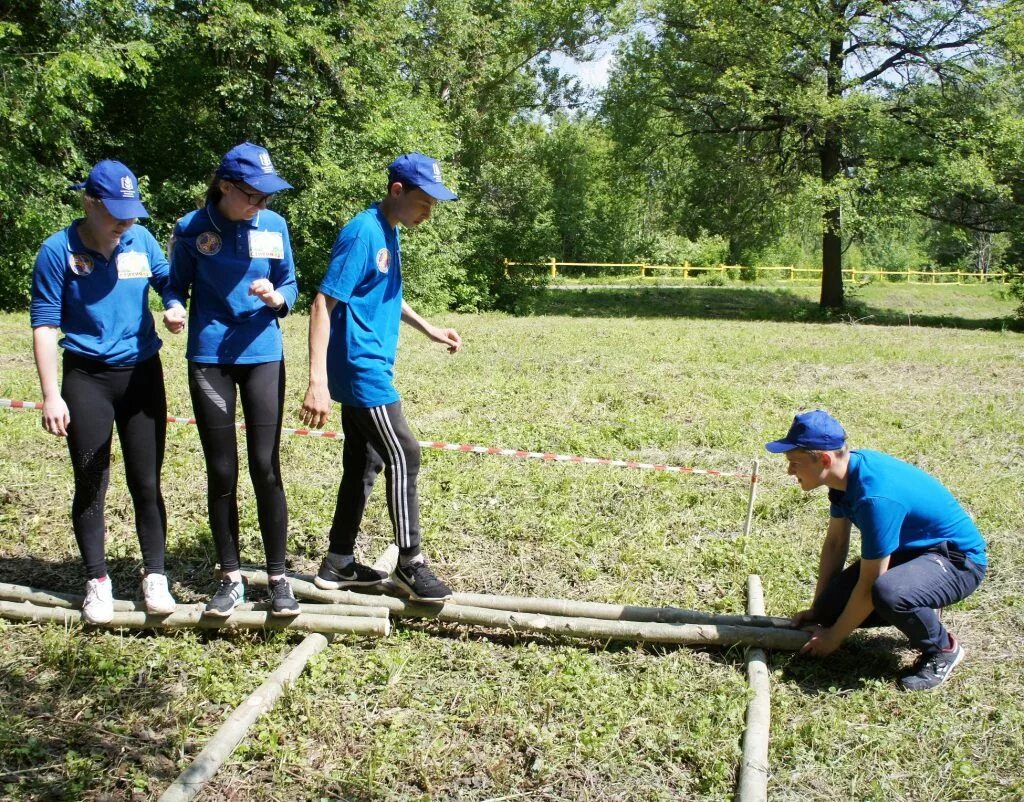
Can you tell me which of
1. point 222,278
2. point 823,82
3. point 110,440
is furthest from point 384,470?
point 823,82

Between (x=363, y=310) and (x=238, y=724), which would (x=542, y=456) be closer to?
(x=363, y=310)

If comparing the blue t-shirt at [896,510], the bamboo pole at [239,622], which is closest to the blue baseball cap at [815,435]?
the blue t-shirt at [896,510]

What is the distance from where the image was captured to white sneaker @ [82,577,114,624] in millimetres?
4023

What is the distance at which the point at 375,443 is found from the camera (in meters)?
3.96

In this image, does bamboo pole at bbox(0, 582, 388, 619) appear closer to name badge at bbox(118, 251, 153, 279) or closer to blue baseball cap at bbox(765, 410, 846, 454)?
name badge at bbox(118, 251, 153, 279)

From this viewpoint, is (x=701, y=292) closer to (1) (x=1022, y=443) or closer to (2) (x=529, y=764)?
(1) (x=1022, y=443)

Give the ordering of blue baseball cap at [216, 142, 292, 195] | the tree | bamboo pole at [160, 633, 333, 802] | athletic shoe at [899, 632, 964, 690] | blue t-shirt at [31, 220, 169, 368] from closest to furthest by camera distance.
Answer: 1. bamboo pole at [160, 633, 333, 802]
2. blue baseball cap at [216, 142, 292, 195]
3. blue t-shirt at [31, 220, 169, 368]
4. athletic shoe at [899, 632, 964, 690]
5. the tree

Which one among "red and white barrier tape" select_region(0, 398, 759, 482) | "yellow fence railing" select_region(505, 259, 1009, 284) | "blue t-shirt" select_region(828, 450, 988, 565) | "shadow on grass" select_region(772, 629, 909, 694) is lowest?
"shadow on grass" select_region(772, 629, 909, 694)

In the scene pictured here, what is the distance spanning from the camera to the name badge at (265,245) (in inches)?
146

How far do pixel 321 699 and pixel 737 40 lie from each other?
23936mm

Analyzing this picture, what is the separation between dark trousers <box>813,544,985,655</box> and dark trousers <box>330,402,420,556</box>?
6.99ft

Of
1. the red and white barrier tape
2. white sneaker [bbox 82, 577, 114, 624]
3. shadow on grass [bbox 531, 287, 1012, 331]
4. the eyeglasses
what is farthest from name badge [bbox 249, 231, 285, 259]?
shadow on grass [bbox 531, 287, 1012, 331]

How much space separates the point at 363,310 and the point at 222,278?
63cm

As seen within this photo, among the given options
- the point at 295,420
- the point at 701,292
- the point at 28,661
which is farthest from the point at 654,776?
the point at 701,292
